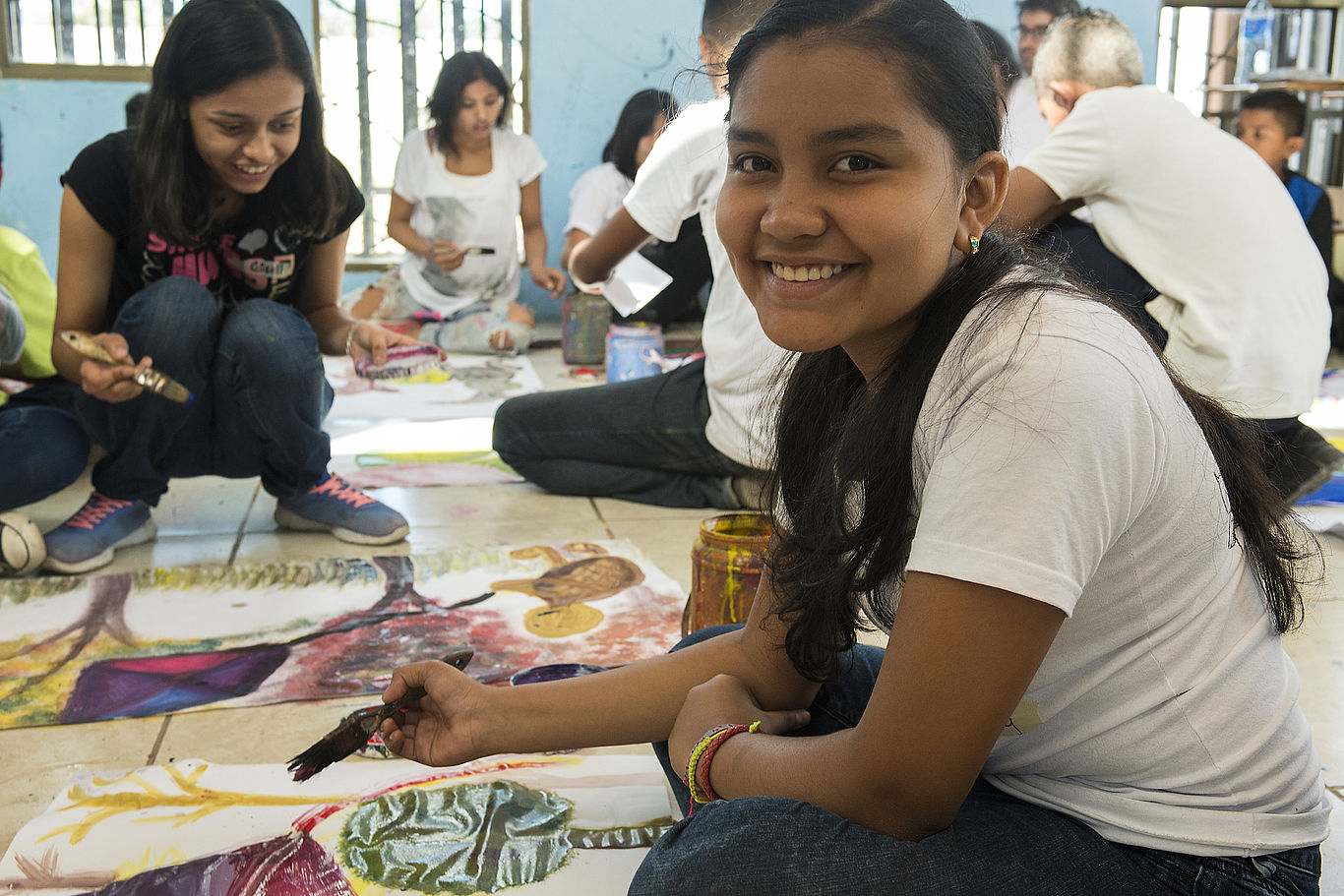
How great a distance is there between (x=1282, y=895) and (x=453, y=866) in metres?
0.72

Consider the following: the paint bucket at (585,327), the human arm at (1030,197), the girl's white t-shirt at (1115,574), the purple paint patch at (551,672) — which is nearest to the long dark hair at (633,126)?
the paint bucket at (585,327)

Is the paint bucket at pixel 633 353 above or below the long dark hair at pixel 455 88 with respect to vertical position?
below

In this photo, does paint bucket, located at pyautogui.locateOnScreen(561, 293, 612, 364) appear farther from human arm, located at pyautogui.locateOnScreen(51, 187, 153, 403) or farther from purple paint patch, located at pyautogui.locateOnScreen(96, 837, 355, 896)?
purple paint patch, located at pyautogui.locateOnScreen(96, 837, 355, 896)

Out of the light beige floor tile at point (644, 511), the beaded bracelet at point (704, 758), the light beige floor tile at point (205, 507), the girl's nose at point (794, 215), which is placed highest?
the girl's nose at point (794, 215)

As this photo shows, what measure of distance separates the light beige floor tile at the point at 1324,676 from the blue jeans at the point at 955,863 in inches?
25.6

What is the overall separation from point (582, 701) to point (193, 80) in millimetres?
1339

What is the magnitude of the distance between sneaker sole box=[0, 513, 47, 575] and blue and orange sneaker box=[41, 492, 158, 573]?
2 centimetres

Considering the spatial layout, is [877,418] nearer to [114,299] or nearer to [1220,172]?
[1220,172]

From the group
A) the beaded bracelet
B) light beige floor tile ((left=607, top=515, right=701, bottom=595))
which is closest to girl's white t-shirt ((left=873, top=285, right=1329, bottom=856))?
the beaded bracelet

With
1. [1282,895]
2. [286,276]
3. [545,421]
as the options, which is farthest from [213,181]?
[1282,895]

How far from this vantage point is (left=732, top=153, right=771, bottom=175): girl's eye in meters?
0.87

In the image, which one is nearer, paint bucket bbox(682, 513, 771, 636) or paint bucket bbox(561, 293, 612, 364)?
paint bucket bbox(682, 513, 771, 636)

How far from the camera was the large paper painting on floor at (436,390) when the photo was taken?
10.8ft

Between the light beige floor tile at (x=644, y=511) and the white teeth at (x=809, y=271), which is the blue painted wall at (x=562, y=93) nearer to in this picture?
the light beige floor tile at (x=644, y=511)
